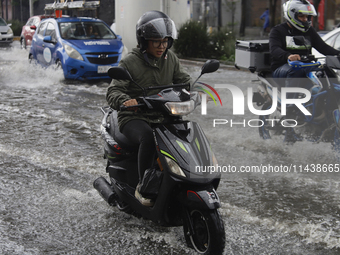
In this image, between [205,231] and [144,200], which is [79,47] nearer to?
[144,200]

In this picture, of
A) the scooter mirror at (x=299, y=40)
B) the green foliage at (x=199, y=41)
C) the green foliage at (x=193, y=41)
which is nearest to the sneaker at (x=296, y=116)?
the scooter mirror at (x=299, y=40)

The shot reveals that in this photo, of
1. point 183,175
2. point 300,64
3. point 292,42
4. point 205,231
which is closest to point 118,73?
point 183,175

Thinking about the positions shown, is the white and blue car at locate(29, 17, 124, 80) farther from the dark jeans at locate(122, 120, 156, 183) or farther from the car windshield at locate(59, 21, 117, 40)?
the dark jeans at locate(122, 120, 156, 183)

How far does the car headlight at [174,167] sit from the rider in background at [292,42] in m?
3.36

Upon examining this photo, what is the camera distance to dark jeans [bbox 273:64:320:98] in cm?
647

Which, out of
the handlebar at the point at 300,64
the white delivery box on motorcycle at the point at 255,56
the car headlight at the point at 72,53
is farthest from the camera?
the car headlight at the point at 72,53

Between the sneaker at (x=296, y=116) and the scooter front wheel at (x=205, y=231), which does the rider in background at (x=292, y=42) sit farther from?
the scooter front wheel at (x=205, y=231)

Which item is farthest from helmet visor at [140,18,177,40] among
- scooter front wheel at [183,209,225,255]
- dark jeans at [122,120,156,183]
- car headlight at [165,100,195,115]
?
scooter front wheel at [183,209,225,255]

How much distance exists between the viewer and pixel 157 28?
382 cm

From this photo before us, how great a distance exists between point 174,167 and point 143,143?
41cm

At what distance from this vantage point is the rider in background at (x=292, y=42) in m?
6.54

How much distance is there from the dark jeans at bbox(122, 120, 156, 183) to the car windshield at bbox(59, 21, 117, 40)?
10054 mm

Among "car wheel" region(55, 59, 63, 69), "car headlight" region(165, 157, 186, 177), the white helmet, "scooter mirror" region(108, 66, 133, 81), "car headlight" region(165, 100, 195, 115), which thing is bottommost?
"car wheel" region(55, 59, 63, 69)

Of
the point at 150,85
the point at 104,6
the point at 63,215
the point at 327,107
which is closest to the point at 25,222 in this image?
the point at 63,215
